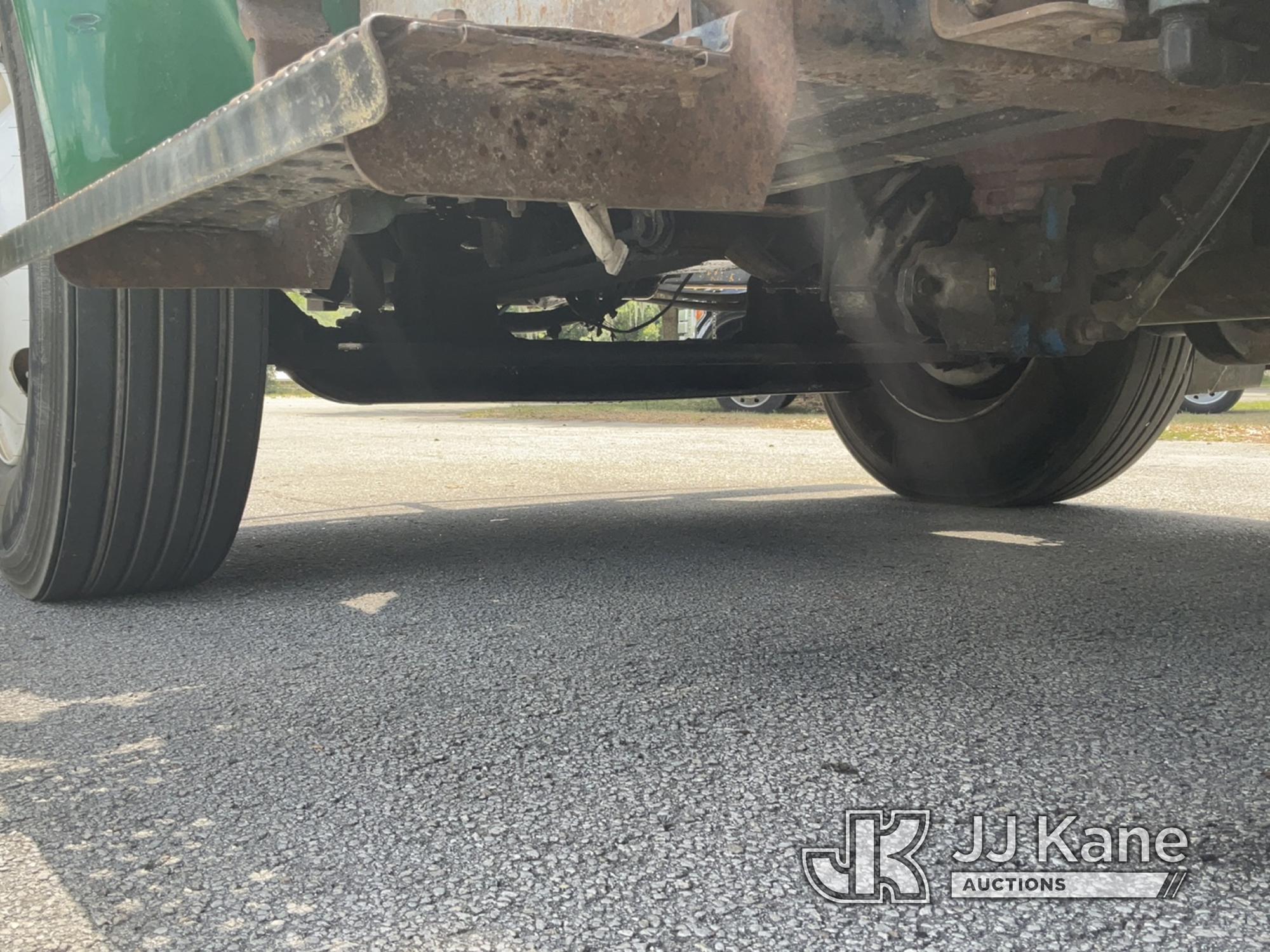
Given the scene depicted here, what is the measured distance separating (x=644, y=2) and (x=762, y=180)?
23 centimetres

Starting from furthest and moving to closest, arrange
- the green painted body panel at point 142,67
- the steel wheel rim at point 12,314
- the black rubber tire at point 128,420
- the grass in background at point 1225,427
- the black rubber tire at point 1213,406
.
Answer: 1. the black rubber tire at point 1213,406
2. the grass in background at point 1225,427
3. the steel wheel rim at point 12,314
4. the black rubber tire at point 128,420
5. the green painted body panel at point 142,67

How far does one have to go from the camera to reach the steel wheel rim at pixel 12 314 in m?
2.71

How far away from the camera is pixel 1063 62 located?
1.36 m

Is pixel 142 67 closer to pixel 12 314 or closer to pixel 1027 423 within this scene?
pixel 12 314

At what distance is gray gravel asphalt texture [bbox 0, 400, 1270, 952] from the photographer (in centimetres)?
112

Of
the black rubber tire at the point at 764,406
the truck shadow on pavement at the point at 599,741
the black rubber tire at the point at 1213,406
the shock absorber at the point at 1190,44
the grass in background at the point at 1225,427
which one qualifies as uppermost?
the shock absorber at the point at 1190,44

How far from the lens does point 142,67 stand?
1.72 m

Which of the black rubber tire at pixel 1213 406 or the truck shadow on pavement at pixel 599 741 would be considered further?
the black rubber tire at pixel 1213 406

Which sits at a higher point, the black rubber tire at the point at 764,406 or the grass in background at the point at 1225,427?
the grass in background at the point at 1225,427

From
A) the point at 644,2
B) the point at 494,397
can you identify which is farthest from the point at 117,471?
the point at 644,2
